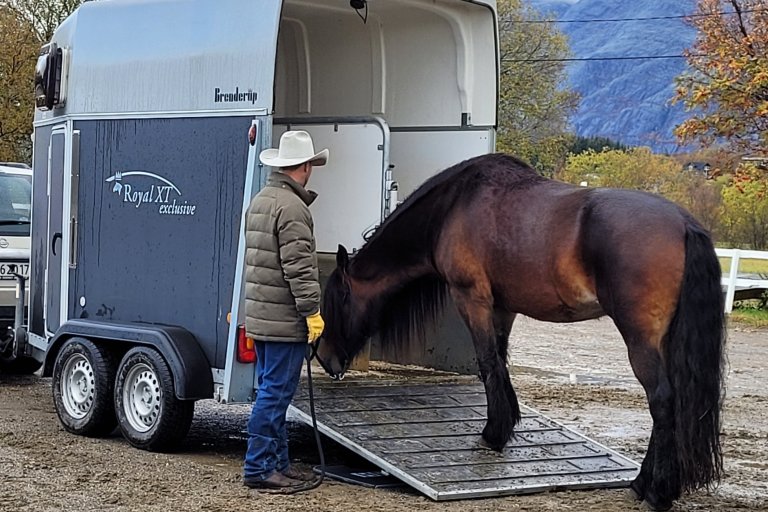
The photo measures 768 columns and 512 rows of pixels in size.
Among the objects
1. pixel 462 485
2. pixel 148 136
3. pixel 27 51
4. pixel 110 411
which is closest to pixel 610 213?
pixel 462 485

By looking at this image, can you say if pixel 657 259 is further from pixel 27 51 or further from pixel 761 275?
pixel 27 51

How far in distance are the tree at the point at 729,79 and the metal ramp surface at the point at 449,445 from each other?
36.9ft

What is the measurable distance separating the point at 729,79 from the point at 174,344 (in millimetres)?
13111

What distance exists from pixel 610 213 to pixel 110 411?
338cm

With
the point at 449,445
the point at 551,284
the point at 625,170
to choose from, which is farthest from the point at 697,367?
the point at 625,170

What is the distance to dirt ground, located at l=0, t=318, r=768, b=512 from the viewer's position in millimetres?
5863

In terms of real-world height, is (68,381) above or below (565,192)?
below

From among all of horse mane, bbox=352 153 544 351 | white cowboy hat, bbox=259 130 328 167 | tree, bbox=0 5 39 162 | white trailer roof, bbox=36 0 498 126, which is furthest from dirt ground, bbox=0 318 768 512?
tree, bbox=0 5 39 162

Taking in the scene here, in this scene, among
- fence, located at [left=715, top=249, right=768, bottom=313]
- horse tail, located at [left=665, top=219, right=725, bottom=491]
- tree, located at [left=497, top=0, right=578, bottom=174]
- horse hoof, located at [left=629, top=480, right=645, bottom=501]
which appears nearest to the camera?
horse tail, located at [left=665, top=219, right=725, bottom=491]

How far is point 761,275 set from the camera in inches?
806

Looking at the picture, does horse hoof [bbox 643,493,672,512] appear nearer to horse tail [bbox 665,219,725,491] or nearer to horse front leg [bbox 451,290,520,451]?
horse tail [bbox 665,219,725,491]

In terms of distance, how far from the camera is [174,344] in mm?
6785

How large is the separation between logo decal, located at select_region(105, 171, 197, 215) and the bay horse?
39.4 inches

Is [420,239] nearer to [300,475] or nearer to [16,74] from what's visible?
[300,475]
